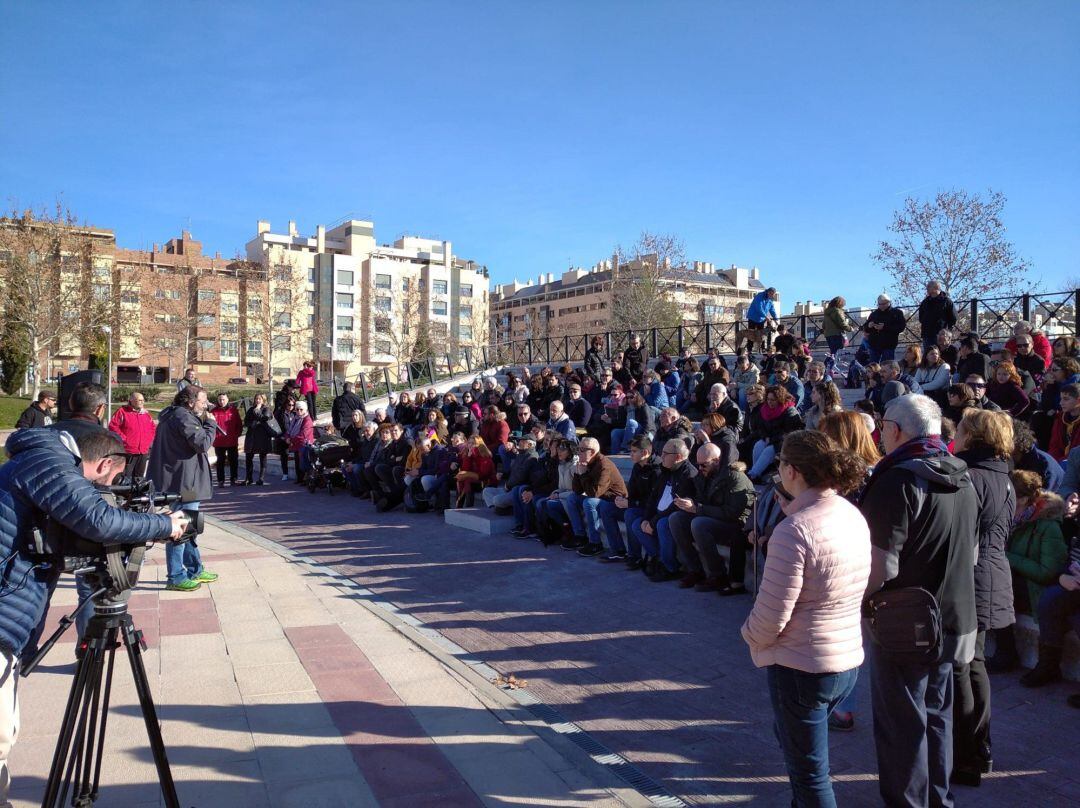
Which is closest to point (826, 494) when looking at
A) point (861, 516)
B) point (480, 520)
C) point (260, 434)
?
point (861, 516)

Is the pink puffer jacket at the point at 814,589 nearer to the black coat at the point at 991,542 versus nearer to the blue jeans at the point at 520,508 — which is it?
the black coat at the point at 991,542

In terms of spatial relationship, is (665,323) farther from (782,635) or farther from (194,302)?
(782,635)

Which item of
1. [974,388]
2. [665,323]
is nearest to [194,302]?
[665,323]

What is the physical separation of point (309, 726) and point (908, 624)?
10.4 ft

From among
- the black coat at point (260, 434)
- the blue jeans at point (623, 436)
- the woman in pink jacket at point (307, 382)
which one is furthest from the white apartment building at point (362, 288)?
the blue jeans at point (623, 436)

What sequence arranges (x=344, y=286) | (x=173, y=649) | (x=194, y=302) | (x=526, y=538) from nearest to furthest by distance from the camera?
(x=173, y=649) → (x=526, y=538) → (x=194, y=302) → (x=344, y=286)

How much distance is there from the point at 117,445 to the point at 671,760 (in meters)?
3.07

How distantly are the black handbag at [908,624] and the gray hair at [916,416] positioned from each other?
0.65 metres

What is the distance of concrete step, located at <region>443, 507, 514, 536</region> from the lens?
10.4m

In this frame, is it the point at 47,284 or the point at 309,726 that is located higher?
the point at 47,284

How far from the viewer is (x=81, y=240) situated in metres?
31.0

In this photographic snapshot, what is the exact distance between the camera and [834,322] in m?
16.4

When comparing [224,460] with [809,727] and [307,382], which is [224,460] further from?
[809,727]

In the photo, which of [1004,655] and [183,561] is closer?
[1004,655]
